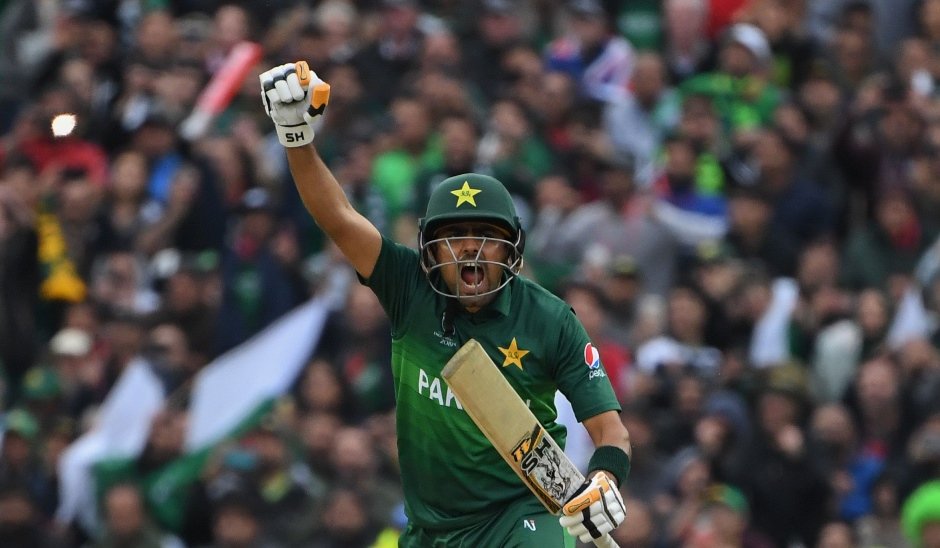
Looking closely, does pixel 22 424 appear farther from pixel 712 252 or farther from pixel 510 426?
pixel 510 426

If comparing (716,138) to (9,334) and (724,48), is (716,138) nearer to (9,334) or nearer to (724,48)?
(724,48)

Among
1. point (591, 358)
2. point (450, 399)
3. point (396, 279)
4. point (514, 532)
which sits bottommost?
point (514, 532)

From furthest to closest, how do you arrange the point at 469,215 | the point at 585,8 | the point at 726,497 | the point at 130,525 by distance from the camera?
the point at 585,8 < the point at 130,525 < the point at 726,497 < the point at 469,215

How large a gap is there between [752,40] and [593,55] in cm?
139

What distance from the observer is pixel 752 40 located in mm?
16500

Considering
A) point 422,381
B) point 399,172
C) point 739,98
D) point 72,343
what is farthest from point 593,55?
point 422,381

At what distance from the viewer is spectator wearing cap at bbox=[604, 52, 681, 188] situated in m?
16.2

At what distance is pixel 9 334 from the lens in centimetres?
1548

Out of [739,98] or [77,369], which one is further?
[739,98]

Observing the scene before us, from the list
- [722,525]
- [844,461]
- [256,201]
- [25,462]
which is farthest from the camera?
[256,201]

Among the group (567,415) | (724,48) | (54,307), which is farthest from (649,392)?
(54,307)

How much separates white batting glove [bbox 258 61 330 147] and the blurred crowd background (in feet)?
17.2

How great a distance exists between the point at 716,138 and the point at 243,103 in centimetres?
394

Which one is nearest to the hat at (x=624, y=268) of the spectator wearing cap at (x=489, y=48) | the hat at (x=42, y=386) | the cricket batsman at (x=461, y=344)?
the spectator wearing cap at (x=489, y=48)
